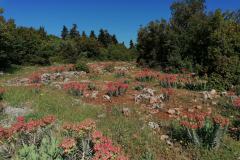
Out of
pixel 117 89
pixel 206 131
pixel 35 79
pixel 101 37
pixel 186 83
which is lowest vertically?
pixel 206 131

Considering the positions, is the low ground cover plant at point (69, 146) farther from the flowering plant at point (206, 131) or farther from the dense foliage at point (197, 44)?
the dense foliage at point (197, 44)

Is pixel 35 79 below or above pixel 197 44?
below

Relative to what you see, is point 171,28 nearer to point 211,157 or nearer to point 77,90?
point 77,90

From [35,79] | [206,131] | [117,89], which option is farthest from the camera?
[35,79]

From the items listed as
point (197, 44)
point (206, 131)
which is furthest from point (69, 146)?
point (197, 44)

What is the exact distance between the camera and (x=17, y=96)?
6.27 m

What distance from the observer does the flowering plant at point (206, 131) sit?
3.05m

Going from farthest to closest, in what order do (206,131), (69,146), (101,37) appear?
(101,37), (206,131), (69,146)

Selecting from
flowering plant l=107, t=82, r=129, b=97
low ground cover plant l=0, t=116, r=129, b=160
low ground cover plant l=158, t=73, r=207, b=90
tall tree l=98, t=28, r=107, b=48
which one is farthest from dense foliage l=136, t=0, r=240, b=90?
tall tree l=98, t=28, r=107, b=48

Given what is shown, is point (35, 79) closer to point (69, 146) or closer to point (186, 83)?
point (69, 146)

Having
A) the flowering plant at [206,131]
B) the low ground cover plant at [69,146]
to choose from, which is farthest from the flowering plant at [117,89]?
the low ground cover plant at [69,146]

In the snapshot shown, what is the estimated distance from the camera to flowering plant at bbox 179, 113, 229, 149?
305cm

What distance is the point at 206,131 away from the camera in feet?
10.7

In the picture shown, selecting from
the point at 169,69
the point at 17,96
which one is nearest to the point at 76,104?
the point at 17,96
